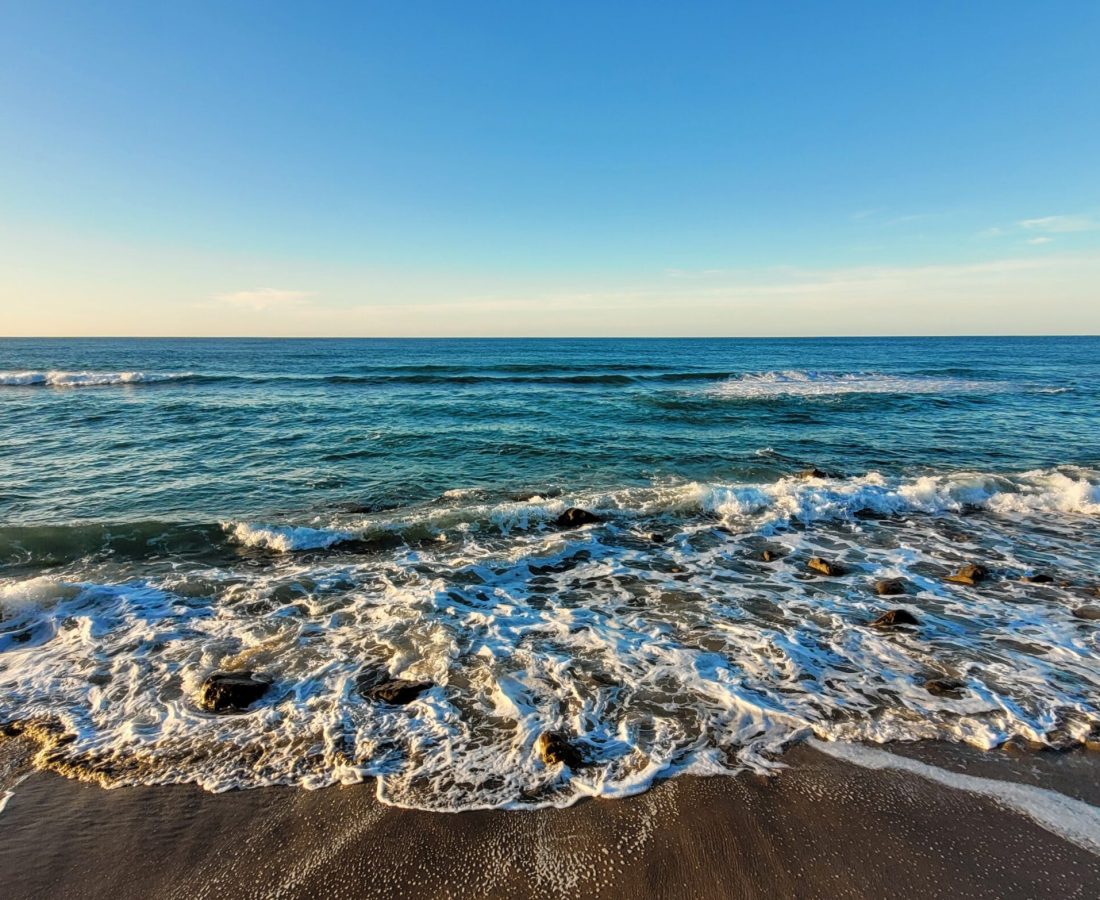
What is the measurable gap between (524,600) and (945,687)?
4916 millimetres

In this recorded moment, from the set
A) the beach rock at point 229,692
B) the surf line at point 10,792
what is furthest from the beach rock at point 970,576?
the surf line at point 10,792

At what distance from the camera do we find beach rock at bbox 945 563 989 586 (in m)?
7.56

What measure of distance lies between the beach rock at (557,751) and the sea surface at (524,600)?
2.8 inches

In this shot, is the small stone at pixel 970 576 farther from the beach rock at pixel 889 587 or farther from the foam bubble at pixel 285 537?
the foam bubble at pixel 285 537

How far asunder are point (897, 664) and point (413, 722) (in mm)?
5267

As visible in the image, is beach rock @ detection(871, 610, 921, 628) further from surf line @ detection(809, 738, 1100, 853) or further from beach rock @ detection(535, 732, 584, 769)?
beach rock @ detection(535, 732, 584, 769)

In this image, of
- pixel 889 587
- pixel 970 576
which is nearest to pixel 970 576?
pixel 970 576

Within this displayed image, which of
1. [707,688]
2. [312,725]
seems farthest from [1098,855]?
[312,725]

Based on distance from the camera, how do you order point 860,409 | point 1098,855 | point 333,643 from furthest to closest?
point 860,409 → point 333,643 → point 1098,855

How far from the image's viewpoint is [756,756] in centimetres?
425

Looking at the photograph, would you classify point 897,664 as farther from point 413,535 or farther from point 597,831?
point 413,535

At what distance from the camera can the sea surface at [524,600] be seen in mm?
4445

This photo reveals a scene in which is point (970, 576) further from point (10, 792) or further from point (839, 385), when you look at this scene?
point (839, 385)

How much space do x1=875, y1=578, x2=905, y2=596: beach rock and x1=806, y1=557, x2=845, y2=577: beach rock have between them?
0.55 metres
